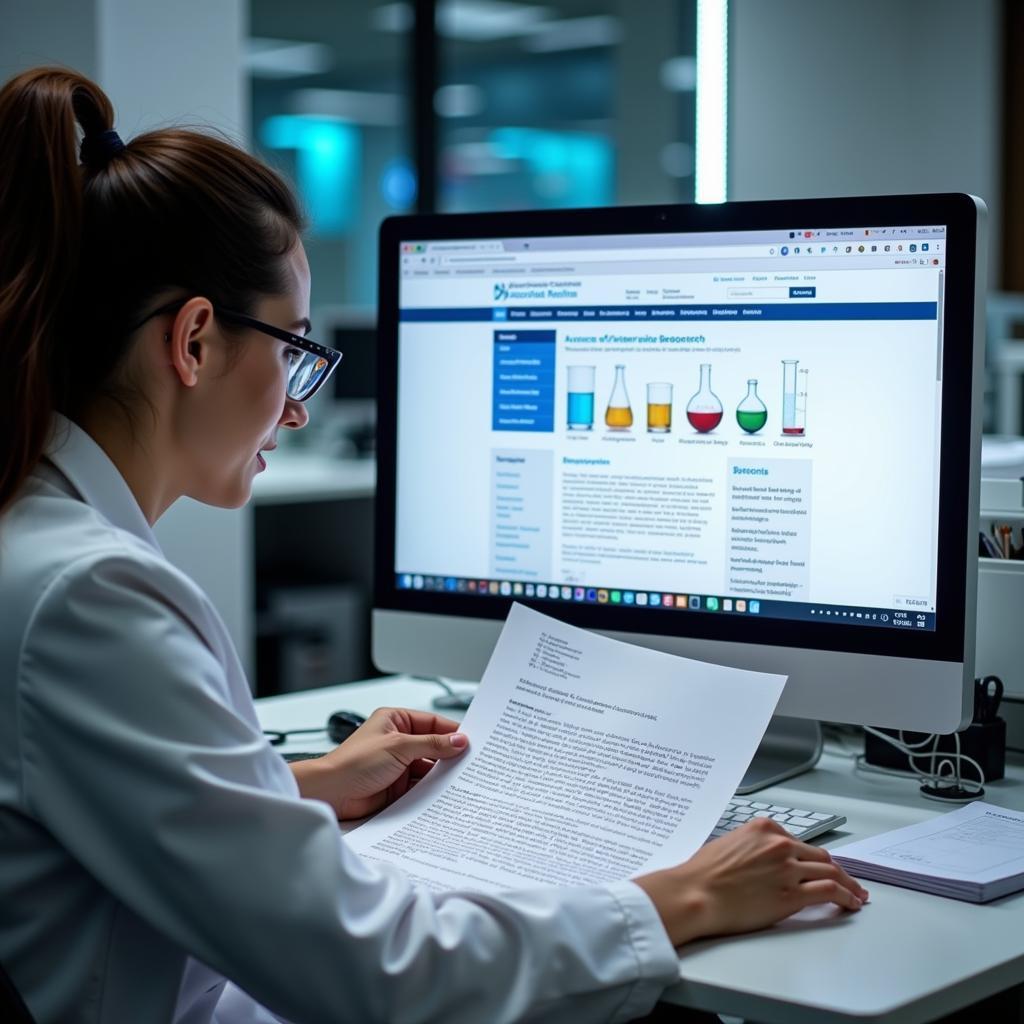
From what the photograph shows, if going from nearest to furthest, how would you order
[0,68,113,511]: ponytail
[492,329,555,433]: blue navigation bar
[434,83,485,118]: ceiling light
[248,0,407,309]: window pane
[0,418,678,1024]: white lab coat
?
[0,418,678,1024]: white lab coat < [0,68,113,511]: ponytail < [492,329,555,433]: blue navigation bar < [248,0,407,309]: window pane < [434,83,485,118]: ceiling light

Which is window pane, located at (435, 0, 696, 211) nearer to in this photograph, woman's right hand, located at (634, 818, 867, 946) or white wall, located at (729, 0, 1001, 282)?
white wall, located at (729, 0, 1001, 282)

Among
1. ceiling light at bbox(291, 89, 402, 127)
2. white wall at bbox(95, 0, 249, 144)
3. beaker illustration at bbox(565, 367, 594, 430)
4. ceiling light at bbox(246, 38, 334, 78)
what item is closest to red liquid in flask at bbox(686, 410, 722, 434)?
beaker illustration at bbox(565, 367, 594, 430)

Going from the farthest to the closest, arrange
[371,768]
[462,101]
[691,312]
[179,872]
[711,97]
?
[462,101] < [711,97] < [691,312] < [371,768] < [179,872]

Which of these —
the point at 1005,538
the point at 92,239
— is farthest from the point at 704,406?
the point at 92,239

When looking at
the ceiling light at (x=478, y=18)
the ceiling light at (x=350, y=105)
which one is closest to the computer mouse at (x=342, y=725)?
the ceiling light at (x=478, y=18)

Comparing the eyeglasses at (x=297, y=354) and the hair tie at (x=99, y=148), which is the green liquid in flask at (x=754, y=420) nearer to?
the eyeglasses at (x=297, y=354)

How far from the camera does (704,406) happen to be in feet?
3.96

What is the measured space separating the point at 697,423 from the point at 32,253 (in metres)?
0.60

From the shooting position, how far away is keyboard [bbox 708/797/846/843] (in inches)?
41.4

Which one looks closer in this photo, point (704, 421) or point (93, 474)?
point (93, 474)

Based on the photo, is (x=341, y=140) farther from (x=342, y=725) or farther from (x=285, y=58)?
(x=342, y=725)

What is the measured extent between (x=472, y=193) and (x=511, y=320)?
1038 cm

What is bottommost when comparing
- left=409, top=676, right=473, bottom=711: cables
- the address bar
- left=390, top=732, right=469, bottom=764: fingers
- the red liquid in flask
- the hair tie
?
left=409, top=676, right=473, bottom=711: cables

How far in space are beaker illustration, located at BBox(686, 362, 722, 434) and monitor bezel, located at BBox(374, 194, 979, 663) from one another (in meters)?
0.14
